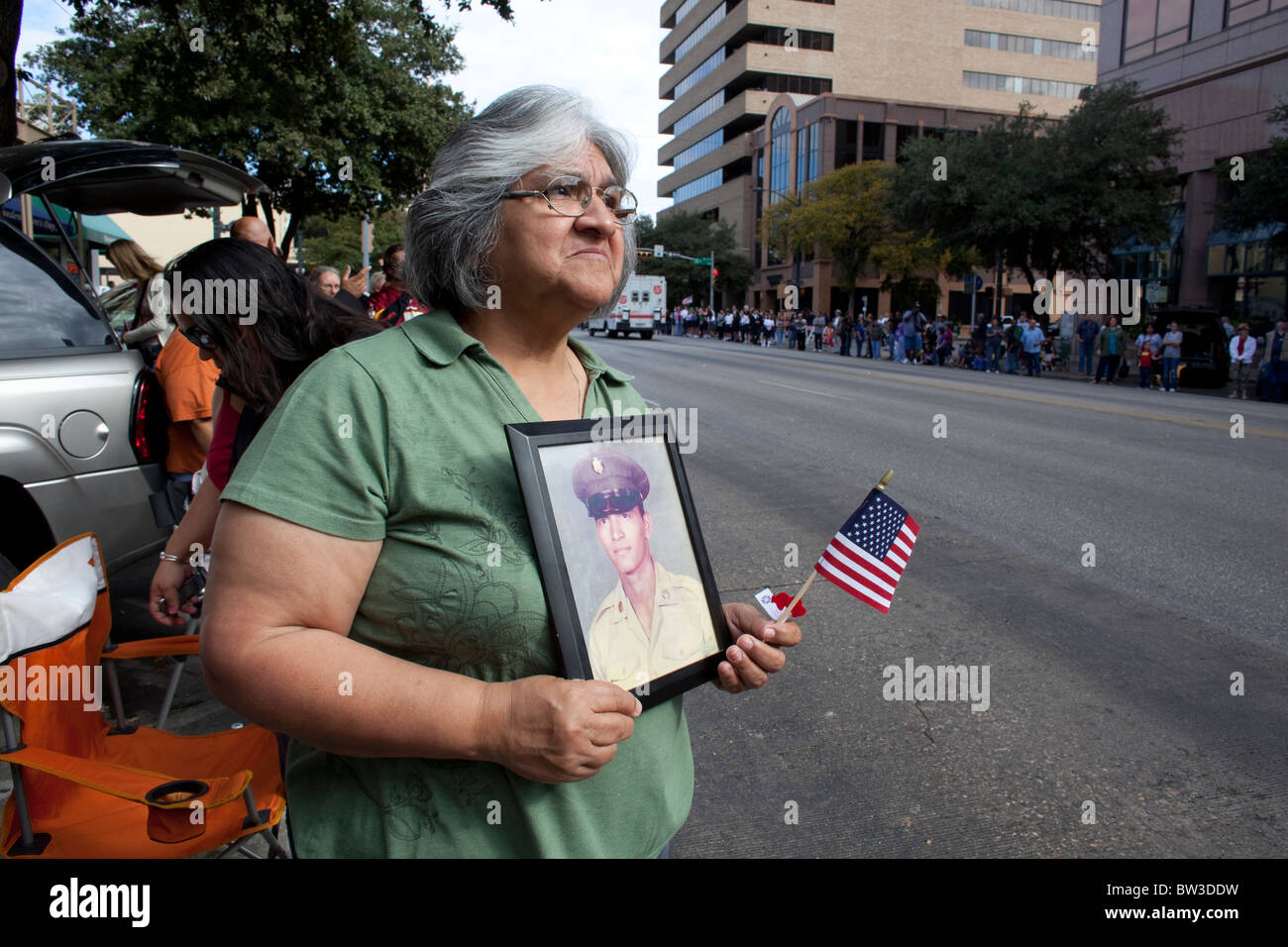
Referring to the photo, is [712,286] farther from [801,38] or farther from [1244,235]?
[1244,235]

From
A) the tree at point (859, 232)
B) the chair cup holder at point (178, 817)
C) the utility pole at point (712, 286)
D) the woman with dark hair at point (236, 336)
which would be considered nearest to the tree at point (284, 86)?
the woman with dark hair at point (236, 336)

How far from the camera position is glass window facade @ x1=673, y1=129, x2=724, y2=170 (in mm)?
90281

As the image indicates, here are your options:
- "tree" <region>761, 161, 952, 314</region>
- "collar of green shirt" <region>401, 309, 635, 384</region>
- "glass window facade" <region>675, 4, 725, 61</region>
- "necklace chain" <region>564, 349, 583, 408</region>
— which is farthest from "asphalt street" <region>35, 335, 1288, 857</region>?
"glass window facade" <region>675, 4, 725, 61</region>

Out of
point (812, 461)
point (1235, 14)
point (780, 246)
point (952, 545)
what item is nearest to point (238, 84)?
point (812, 461)

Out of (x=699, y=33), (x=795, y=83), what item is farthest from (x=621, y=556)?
(x=699, y=33)

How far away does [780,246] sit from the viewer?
61.0 meters

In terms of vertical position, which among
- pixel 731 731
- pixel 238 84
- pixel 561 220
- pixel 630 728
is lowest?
pixel 731 731

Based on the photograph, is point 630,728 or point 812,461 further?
point 812,461

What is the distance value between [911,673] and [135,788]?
3.22m

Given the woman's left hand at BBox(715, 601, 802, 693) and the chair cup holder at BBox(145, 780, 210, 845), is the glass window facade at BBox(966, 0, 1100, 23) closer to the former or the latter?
the woman's left hand at BBox(715, 601, 802, 693)

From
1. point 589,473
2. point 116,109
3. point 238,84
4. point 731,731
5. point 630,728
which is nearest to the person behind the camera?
point 630,728

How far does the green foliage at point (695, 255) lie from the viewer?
260 ft
